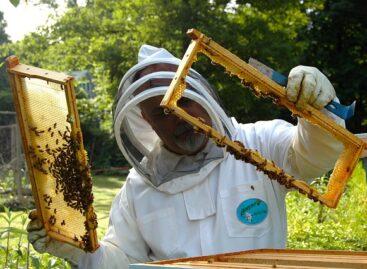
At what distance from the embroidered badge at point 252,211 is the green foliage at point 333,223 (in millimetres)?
2572

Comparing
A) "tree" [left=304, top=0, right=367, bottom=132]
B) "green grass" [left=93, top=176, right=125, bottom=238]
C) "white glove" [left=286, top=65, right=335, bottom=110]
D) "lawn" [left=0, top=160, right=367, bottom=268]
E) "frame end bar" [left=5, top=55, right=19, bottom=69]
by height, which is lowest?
"green grass" [left=93, top=176, right=125, bottom=238]

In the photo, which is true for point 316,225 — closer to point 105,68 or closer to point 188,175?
point 188,175

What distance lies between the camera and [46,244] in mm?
2986

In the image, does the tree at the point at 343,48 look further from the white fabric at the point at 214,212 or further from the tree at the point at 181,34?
the white fabric at the point at 214,212

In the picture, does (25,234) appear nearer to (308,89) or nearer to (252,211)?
(252,211)

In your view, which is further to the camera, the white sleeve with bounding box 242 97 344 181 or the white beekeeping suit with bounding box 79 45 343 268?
the white beekeeping suit with bounding box 79 45 343 268

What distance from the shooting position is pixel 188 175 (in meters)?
3.28

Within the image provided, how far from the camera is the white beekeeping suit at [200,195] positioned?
3.12 meters

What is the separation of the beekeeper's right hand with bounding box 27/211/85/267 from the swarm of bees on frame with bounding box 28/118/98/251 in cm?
14

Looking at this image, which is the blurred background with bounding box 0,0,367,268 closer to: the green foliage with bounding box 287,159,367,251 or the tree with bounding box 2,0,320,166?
the tree with bounding box 2,0,320,166

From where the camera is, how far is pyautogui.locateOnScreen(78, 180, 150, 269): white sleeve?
3338mm

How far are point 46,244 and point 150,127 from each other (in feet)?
3.13

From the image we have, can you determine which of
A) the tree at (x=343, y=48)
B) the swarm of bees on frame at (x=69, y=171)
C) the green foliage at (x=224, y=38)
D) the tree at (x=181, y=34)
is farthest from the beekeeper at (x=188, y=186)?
the tree at (x=343, y=48)

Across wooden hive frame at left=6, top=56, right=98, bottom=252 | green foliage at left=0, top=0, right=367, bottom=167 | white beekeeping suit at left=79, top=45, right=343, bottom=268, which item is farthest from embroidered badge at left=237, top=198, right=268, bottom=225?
green foliage at left=0, top=0, right=367, bottom=167
